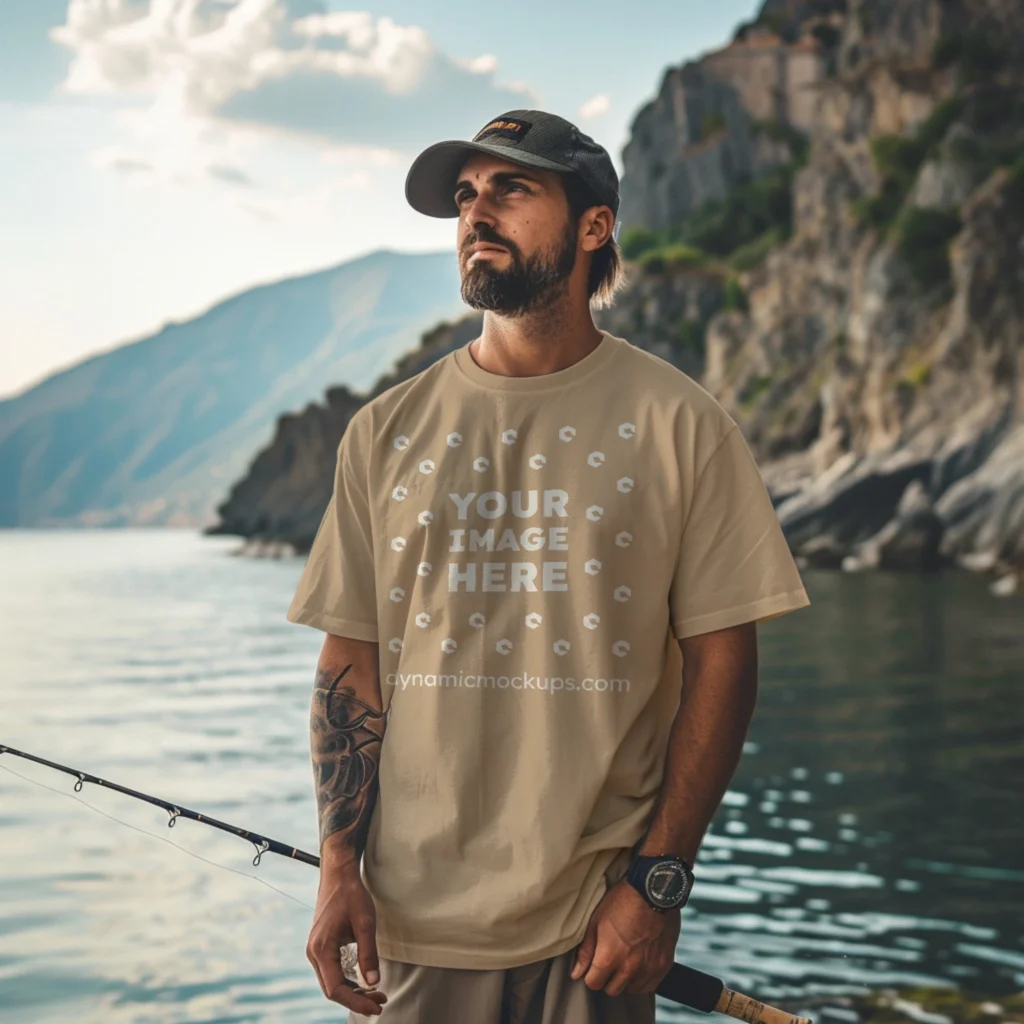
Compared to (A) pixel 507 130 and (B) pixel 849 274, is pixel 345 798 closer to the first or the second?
(A) pixel 507 130

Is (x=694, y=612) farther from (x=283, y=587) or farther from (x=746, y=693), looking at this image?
(x=283, y=587)

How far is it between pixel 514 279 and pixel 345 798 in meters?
1.11

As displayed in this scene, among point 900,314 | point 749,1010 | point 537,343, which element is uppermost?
point 900,314

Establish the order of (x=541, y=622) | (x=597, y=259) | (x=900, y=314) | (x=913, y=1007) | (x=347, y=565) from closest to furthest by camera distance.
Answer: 1. (x=541, y=622)
2. (x=347, y=565)
3. (x=597, y=259)
4. (x=913, y=1007)
5. (x=900, y=314)

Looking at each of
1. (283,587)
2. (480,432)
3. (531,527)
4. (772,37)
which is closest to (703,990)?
(531,527)

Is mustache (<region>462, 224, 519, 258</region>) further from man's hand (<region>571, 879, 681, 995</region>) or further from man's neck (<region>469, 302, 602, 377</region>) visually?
man's hand (<region>571, 879, 681, 995</region>)

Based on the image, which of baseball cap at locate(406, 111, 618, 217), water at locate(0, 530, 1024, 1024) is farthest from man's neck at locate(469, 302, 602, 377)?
water at locate(0, 530, 1024, 1024)

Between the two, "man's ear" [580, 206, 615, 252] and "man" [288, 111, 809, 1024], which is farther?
"man's ear" [580, 206, 615, 252]

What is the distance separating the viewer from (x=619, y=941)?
2645mm

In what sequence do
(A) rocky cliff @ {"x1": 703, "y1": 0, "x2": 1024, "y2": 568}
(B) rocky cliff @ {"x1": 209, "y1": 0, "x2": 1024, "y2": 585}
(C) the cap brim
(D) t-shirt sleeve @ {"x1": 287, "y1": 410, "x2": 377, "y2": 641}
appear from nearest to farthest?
(C) the cap brim → (D) t-shirt sleeve @ {"x1": 287, "y1": 410, "x2": 377, "y2": 641} → (A) rocky cliff @ {"x1": 703, "y1": 0, "x2": 1024, "y2": 568} → (B) rocky cliff @ {"x1": 209, "y1": 0, "x2": 1024, "y2": 585}

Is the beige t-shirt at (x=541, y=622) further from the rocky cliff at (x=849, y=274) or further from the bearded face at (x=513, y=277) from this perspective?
the rocky cliff at (x=849, y=274)

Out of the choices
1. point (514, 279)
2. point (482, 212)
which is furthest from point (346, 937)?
point (482, 212)

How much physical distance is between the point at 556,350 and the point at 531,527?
1.35 feet

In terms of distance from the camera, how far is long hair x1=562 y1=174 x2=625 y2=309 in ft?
9.82
